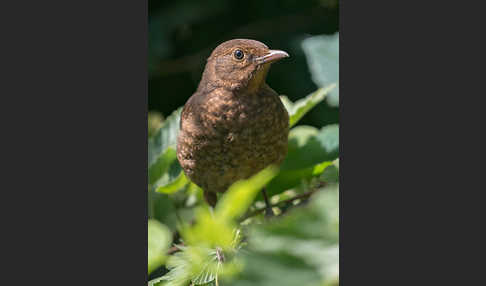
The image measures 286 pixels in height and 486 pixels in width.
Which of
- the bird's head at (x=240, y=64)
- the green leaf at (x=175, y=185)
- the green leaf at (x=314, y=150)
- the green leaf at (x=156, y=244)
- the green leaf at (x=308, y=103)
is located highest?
the bird's head at (x=240, y=64)

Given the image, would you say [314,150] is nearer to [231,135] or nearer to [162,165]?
[231,135]

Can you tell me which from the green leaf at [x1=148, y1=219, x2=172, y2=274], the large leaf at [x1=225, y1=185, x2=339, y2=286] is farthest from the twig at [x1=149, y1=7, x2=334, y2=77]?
the large leaf at [x1=225, y1=185, x2=339, y2=286]

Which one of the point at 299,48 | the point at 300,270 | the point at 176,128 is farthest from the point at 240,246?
the point at 299,48

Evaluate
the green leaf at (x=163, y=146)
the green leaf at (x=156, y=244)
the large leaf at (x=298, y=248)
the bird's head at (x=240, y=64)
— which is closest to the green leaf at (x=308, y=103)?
the bird's head at (x=240, y=64)

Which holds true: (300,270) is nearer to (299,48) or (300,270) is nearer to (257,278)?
(257,278)

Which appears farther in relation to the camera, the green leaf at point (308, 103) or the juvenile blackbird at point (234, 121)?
the green leaf at point (308, 103)

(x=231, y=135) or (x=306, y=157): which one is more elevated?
(x=231, y=135)

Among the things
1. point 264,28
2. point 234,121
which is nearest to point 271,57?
point 234,121

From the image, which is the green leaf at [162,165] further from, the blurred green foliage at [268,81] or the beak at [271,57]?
the beak at [271,57]
